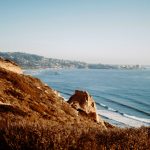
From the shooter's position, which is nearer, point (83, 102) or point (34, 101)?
point (34, 101)

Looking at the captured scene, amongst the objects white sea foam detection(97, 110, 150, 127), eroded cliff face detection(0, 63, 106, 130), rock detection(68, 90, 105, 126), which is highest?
eroded cliff face detection(0, 63, 106, 130)

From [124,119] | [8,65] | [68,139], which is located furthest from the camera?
[124,119]

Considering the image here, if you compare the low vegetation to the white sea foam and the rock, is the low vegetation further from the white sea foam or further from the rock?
the white sea foam

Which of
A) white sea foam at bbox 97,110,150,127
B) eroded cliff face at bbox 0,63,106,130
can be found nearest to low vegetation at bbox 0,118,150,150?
eroded cliff face at bbox 0,63,106,130

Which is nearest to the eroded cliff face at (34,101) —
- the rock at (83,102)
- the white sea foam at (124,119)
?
the rock at (83,102)

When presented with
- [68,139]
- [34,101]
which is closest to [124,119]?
[34,101]

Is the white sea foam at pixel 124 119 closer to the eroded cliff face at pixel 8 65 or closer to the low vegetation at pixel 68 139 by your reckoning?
the eroded cliff face at pixel 8 65

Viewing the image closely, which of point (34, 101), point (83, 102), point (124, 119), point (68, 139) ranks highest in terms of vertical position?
point (68, 139)

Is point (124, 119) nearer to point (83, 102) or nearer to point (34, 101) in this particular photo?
point (83, 102)

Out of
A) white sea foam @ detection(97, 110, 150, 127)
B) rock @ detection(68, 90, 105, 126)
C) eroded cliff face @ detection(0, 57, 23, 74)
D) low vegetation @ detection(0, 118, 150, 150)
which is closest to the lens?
low vegetation @ detection(0, 118, 150, 150)

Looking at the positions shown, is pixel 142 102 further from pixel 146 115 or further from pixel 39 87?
pixel 39 87

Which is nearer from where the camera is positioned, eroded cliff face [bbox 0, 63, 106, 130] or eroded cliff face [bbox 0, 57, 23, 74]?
eroded cliff face [bbox 0, 63, 106, 130]

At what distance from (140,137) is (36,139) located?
2.07 meters

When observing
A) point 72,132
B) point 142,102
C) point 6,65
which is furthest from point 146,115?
point 72,132
